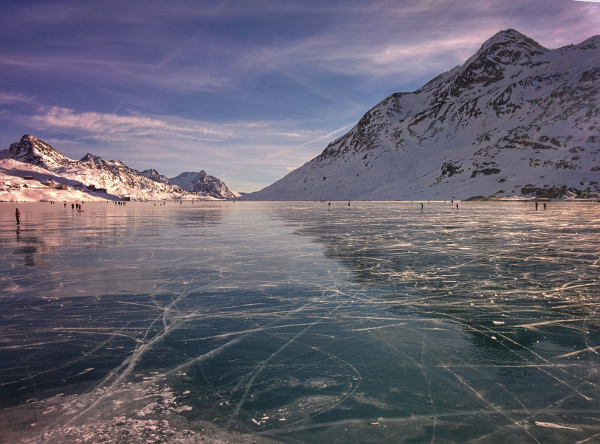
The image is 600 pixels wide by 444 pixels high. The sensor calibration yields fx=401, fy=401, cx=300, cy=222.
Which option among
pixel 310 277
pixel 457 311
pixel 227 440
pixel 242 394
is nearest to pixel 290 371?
pixel 242 394

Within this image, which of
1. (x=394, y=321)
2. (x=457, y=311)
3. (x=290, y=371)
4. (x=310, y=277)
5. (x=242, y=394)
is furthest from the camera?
(x=310, y=277)

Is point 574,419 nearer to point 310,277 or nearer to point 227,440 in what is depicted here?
point 227,440

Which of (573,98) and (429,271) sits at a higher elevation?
(573,98)

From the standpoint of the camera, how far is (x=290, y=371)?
222 inches

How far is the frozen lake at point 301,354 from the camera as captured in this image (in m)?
4.30

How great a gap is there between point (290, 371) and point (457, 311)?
14.7 ft

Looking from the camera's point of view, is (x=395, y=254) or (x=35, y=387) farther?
(x=395, y=254)

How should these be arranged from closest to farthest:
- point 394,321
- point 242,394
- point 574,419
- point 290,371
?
point 574,419
point 242,394
point 290,371
point 394,321

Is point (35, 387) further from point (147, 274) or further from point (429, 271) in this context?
point (429, 271)

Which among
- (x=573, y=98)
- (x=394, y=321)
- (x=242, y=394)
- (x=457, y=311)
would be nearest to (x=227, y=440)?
(x=242, y=394)

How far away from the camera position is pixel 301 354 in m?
6.23

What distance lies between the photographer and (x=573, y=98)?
589 feet

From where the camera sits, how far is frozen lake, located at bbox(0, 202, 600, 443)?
4297 millimetres

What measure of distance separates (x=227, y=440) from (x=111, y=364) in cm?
277
